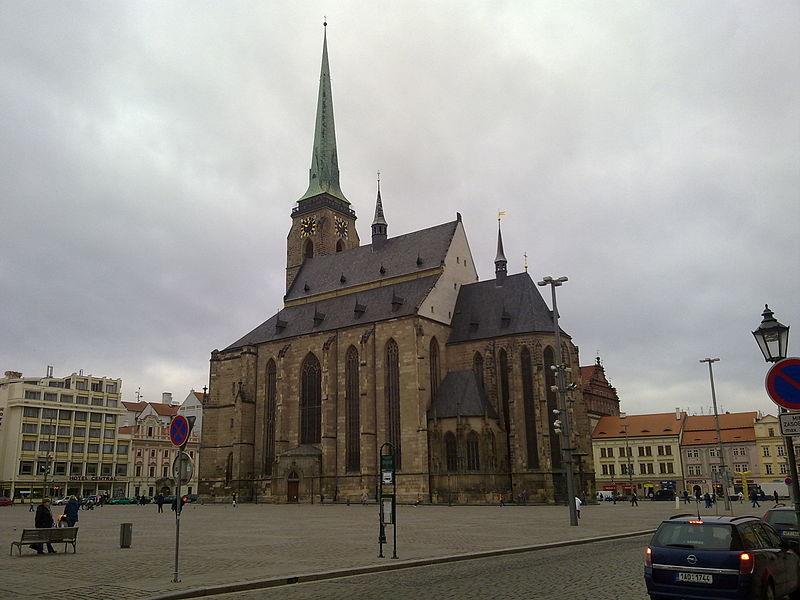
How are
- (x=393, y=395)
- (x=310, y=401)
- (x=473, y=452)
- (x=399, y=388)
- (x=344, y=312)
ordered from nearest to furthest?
1. (x=473, y=452)
2. (x=399, y=388)
3. (x=393, y=395)
4. (x=310, y=401)
5. (x=344, y=312)

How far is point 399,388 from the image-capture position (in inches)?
2388

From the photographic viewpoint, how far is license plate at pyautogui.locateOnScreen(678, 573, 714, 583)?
1013 cm

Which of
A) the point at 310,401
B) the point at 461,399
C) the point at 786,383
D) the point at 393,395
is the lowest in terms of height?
the point at 786,383

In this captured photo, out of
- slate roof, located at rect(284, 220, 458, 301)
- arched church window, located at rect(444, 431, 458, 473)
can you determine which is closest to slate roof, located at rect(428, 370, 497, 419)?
arched church window, located at rect(444, 431, 458, 473)

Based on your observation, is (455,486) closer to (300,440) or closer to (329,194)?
(300,440)

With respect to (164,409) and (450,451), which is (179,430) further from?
(164,409)

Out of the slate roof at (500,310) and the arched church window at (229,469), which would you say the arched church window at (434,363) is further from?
the arched church window at (229,469)

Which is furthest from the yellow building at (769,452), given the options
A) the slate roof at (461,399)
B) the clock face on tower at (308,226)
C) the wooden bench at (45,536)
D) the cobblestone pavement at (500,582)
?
the wooden bench at (45,536)

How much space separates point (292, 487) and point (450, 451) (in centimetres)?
1606

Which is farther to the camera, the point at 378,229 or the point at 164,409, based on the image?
the point at 164,409

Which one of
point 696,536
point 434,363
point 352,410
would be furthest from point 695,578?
point 352,410

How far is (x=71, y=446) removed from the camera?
94438mm

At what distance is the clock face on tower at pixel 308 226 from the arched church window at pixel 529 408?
3608 centimetres

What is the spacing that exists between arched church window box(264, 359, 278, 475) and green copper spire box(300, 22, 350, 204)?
25.7 metres
